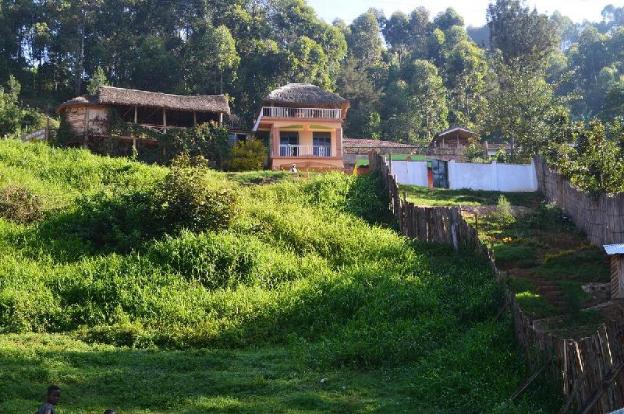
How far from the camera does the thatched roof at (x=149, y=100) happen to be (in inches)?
1438

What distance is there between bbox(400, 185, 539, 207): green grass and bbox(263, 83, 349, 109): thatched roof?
10.7 metres

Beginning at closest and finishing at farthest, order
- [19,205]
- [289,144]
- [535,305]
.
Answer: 1. [535,305]
2. [19,205]
3. [289,144]

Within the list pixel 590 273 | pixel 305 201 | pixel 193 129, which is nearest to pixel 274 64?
pixel 193 129

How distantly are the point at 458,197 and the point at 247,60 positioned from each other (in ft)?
86.4

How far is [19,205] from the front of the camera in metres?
22.2

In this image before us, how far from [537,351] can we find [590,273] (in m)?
7.04

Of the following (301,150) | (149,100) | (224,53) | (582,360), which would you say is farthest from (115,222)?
(224,53)

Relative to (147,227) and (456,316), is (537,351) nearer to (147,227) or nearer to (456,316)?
(456,316)

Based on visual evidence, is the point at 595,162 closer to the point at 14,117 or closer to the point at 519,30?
the point at 14,117

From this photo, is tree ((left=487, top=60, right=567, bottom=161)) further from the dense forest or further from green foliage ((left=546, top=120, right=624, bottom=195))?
A: green foliage ((left=546, top=120, right=624, bottom=195))

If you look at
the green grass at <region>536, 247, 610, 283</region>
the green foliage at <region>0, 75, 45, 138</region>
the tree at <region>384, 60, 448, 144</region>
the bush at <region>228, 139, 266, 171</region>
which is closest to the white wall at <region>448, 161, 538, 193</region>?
the bush at <region>228, 139, 266, 171</region>

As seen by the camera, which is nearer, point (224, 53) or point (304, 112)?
point (304, 112)

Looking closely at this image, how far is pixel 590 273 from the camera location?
16.5 m

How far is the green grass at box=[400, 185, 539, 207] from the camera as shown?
88.2 ft
